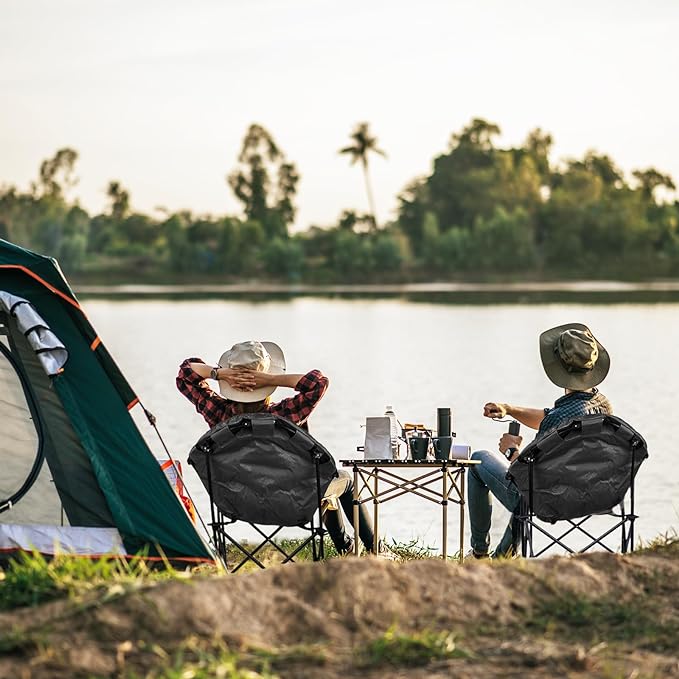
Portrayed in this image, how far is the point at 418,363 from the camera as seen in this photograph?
21.7m

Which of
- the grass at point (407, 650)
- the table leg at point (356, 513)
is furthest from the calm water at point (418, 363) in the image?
the grass at point (407, 650)

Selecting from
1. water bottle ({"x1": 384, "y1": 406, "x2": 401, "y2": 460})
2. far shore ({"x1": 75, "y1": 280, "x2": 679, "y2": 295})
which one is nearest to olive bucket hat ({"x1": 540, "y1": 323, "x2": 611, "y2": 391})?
water bottle ({"x1": 384, "y1": 406, "x2": 401, "y2": 460})

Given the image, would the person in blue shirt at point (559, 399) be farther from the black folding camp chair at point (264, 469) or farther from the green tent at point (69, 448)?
the green tent at point (69, 448)

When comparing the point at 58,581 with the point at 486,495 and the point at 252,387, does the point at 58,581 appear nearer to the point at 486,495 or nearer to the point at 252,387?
the point at 252,387

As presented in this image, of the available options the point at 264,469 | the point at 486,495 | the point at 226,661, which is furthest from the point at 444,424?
the point at 226,661

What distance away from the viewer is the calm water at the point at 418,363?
34.7ft

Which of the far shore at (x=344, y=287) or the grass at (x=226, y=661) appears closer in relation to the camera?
the grass at (x=226, y=661)

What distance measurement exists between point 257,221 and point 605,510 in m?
72.3

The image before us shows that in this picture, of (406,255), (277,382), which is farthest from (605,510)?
(406,255)

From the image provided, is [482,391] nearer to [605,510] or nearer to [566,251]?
[605,510]

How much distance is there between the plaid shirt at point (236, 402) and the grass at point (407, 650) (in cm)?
187

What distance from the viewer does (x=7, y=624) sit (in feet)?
10.8

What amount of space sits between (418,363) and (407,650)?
18.4m

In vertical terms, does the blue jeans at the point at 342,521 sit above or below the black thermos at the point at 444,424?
below
